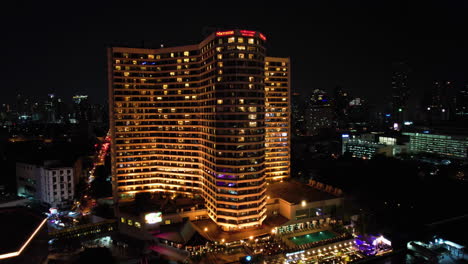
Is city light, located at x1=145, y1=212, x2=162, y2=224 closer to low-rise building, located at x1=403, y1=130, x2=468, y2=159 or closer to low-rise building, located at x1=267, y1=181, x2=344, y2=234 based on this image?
low-rise building, located at x1=267, y1=181, x2=344, y2=234

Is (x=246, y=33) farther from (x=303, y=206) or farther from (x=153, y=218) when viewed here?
(x=153, y=218)

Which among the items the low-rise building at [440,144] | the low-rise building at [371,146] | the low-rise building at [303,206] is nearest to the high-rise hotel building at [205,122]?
the low-rise building at [303,206]

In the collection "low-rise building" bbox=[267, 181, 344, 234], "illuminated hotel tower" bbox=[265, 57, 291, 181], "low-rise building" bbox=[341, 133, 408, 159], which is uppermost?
"illuminated hotel tower" bbox=[265, 57, 291, 181]

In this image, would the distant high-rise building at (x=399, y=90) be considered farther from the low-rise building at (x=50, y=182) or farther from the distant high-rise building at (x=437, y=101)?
the low-rise building at (x=50, y=182)

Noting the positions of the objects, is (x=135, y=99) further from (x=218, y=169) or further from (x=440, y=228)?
(x=440, y=228)

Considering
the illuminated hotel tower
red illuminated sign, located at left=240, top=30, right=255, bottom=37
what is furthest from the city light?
red illuminated sign, located at left=240, top=30, right=255, bottom=37

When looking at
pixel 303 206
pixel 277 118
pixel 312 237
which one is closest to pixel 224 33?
pixel 277 118
